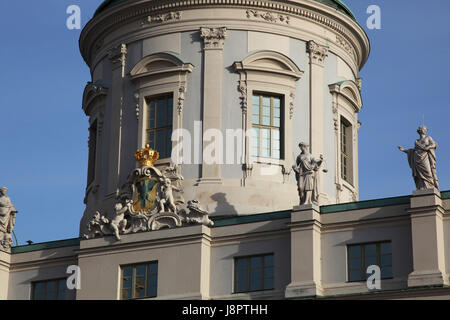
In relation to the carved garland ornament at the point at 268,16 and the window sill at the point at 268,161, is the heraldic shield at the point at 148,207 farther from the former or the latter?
the carved garland ornament at the point at 268,16

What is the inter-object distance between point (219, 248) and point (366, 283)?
6.57 meters

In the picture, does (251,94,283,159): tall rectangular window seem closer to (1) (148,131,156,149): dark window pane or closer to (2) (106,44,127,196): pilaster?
(1) (148,131,156,149): dark window pane

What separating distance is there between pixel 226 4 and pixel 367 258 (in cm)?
1524

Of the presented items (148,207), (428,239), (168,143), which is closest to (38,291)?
(148,207)

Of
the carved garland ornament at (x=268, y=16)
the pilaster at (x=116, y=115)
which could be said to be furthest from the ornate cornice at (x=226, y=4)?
the pilaster at (x=116, y=115)

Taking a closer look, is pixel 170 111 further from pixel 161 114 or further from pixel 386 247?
pixel 386 247

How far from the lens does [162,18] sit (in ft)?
194

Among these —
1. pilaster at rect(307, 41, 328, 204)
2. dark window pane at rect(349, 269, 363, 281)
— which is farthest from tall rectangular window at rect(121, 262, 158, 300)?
pilaster at rect(307, 41, 328, 204)

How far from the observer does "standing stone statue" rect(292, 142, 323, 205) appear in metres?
51.2

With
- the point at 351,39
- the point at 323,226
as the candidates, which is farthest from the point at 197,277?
the point at 351,39

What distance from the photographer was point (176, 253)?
52.0 metres

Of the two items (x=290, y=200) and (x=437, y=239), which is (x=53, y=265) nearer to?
(x=290, y=200)

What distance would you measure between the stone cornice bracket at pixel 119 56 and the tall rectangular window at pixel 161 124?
246 centimetres

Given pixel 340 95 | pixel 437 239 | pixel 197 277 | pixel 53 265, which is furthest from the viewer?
pixel 340 95
